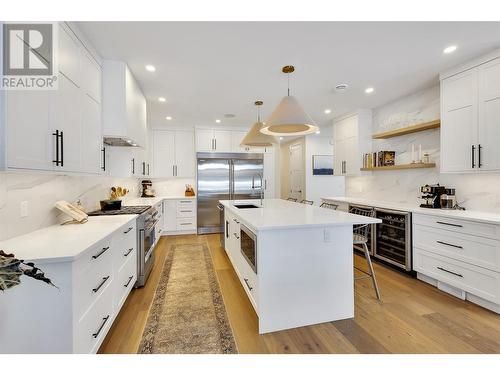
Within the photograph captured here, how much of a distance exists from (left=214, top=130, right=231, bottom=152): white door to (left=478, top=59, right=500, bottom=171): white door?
433cm

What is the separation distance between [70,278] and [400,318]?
2596mm

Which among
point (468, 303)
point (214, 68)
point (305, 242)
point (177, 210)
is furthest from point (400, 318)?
point (177, 210)

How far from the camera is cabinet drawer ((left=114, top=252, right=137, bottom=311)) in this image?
1.97m

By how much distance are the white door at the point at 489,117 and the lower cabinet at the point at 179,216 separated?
4.86 meters

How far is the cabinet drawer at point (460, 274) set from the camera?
2155mm

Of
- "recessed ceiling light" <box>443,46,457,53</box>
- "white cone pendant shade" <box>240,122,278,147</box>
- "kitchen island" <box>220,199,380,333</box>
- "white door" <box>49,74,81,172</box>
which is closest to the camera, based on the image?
"white door" <box>49,74,81,172</box>

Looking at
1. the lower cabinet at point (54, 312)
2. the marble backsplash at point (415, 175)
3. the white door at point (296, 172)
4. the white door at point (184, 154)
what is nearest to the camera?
the lower cabinet at point (54, 312)

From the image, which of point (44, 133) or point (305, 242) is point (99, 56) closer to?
point (44, 133)

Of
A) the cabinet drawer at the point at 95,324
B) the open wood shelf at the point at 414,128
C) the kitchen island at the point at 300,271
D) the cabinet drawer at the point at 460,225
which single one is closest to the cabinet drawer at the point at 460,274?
the cabinet drawer at the point at 460,225

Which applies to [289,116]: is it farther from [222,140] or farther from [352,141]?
[222,140]

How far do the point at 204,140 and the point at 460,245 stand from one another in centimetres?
481

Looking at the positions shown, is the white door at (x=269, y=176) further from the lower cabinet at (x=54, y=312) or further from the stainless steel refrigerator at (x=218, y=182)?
the lower cabinet at (x=54, y=312)

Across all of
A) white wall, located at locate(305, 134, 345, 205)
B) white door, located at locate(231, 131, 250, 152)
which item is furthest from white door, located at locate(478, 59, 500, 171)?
white door, located at locate(231, 131, 250, 152)

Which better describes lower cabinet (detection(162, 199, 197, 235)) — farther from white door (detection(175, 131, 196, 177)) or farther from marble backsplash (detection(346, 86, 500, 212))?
marble backsplash (detection(346, 86, 500, 212))
